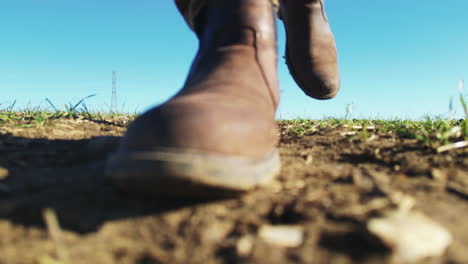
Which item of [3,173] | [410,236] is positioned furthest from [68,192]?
[410,236]

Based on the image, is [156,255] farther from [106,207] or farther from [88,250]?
[106,207]

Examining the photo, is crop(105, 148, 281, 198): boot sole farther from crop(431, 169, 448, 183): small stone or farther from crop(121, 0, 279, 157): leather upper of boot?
crop(431, 169, 448, 183): small stone

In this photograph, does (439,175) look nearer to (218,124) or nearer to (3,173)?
(218,124)

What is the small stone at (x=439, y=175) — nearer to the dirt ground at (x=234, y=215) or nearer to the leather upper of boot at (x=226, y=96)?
the dirt ground at (x=234, y=215)

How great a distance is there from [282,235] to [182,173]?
0.29 metres

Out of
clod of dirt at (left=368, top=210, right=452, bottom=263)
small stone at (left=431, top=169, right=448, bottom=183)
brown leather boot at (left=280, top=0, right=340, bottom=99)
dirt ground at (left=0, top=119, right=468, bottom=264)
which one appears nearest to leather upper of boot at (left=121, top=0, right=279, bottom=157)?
dirt ground at (left=0, top=119, right=468, bottom=264)

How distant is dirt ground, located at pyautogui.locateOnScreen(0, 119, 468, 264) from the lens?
2.49 ft

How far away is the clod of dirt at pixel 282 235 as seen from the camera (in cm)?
77

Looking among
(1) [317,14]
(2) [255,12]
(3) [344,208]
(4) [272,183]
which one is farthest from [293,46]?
(3) [344,208]

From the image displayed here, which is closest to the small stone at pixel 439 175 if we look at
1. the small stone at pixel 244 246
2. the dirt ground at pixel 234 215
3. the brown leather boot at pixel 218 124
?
the dirt ground at pixel 234 215

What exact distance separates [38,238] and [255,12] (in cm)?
114

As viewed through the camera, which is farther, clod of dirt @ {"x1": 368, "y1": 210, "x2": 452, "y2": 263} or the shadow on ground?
the shadow on ground

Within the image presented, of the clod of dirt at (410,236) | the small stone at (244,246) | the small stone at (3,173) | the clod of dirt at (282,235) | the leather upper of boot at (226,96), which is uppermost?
the leather upper of boot at (226,96)

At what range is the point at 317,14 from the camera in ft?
7.72
